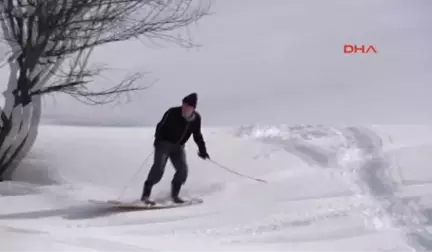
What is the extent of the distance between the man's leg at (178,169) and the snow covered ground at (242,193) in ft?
0.05

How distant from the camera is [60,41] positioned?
1496mm

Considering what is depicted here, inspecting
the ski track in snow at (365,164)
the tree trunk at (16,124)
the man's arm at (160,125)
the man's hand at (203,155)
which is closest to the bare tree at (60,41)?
the tree trunk at (16,124)

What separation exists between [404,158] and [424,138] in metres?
0.07

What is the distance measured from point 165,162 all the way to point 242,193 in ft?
0.63

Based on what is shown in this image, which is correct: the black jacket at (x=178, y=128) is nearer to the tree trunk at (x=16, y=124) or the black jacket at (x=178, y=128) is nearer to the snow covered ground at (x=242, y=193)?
the snow covered ground at (x=242, y=193)

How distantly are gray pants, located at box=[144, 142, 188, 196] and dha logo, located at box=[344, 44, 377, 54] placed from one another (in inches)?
17.7

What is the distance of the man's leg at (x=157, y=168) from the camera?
1.43m

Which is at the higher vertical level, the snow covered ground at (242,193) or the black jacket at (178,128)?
the black jacket at (178,128)

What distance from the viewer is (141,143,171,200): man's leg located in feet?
4.68

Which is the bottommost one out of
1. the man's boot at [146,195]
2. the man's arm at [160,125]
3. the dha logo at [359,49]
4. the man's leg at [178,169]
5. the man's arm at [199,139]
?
the man's boot at [146,195]

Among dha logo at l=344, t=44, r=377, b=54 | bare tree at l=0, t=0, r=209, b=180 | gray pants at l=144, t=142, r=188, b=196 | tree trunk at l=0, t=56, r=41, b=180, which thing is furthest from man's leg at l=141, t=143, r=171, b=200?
dha logo at l=344, t=44, r=377, b=54

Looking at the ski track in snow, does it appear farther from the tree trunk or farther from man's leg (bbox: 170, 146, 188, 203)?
the tree trunk

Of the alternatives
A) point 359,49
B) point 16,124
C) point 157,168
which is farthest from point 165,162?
point 359,49

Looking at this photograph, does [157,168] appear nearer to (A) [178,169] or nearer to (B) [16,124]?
(A) [178,169]
